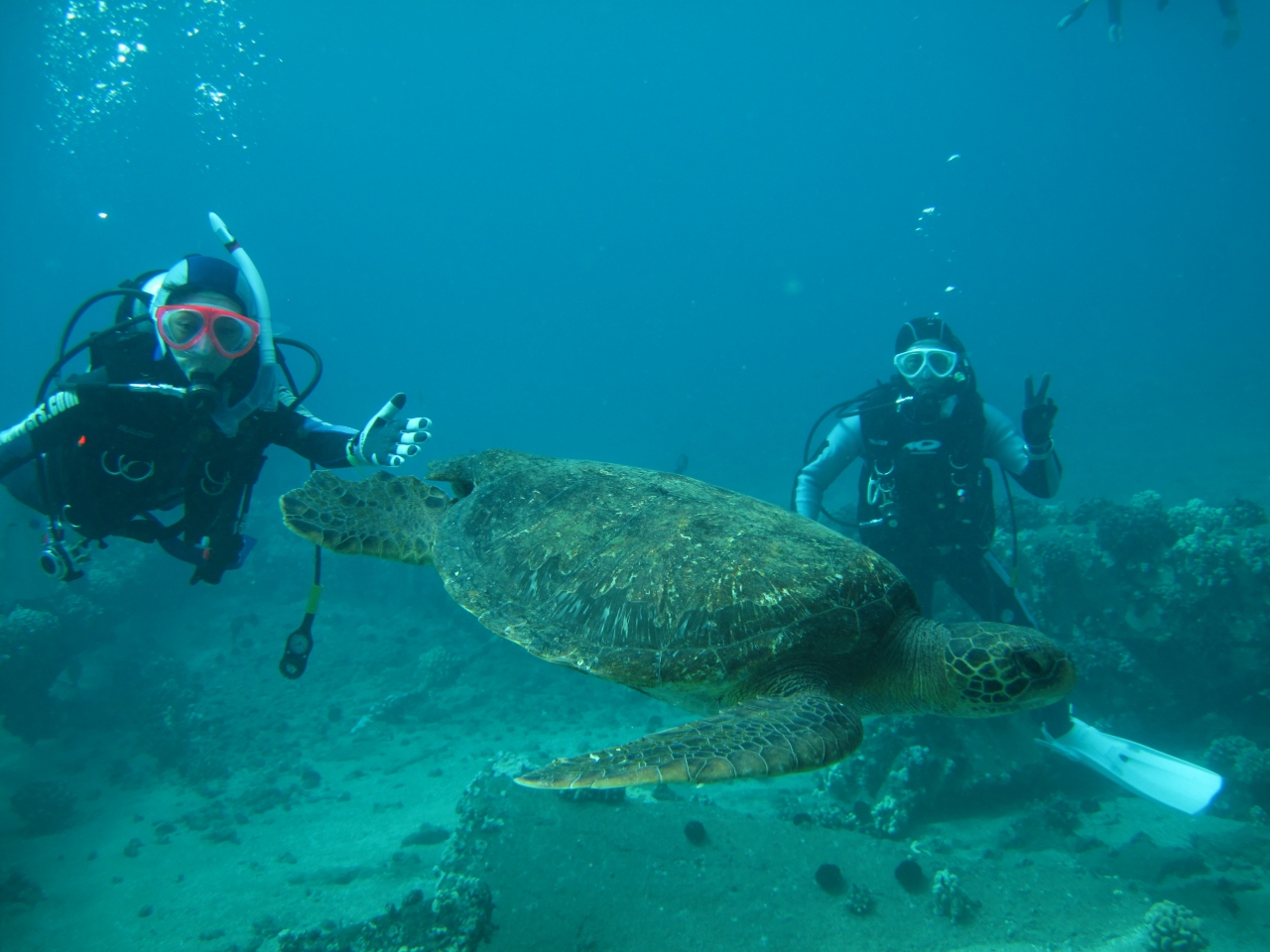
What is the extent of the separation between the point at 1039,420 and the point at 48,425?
31.3 ft

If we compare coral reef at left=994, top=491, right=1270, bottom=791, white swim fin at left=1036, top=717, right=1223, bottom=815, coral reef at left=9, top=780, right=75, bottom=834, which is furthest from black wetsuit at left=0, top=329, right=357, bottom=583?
coral reef at left=994, top=491, right=1270, bottom=791

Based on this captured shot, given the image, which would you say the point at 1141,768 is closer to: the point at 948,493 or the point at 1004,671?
the point at 948,493

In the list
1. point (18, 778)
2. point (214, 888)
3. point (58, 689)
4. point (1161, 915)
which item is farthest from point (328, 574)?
point (1161, 915)

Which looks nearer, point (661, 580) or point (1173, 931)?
point (661, 580)

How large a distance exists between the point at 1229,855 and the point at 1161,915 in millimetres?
1943

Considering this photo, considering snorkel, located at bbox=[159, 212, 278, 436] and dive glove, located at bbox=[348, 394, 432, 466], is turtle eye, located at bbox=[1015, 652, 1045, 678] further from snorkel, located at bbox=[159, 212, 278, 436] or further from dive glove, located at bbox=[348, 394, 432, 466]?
snorkel, located at bbox=[159, 212, 278, 436]

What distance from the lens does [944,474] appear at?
6652 mm

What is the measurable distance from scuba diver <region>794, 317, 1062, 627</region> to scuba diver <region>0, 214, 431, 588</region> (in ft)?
17.9

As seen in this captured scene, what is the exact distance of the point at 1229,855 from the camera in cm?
538

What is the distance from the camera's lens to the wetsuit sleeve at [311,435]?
512 centimetres

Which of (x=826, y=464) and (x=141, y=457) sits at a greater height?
(x=826, y=464)

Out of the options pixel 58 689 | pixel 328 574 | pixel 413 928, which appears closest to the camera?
pixel 413 928

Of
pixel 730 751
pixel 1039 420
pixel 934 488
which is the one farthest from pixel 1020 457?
pixel 730 751

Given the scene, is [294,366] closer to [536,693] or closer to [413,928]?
[536,693]
